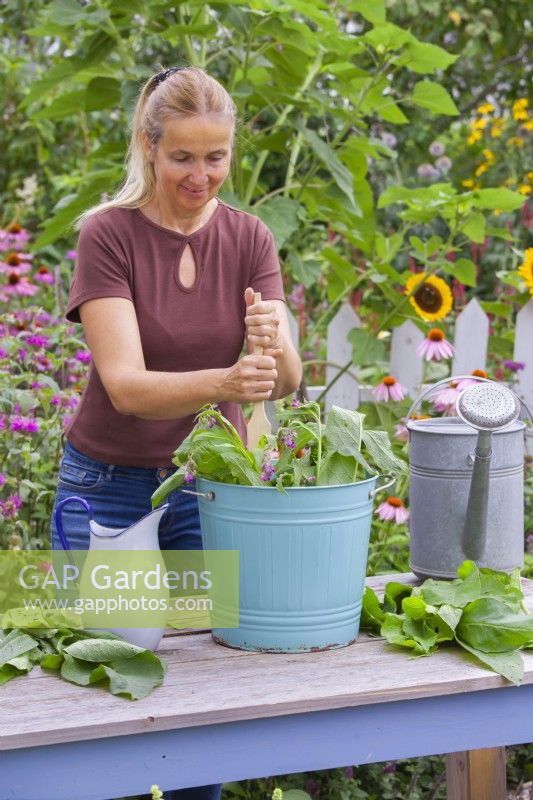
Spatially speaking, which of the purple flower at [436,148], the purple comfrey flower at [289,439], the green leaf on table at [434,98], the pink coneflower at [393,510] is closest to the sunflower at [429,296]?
the green leaf on table at [434,98]

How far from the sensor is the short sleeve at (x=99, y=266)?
1.67m

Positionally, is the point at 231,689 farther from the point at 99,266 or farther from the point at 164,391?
the point at 99,266

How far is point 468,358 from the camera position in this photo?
319 cm

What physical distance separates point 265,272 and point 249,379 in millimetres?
409

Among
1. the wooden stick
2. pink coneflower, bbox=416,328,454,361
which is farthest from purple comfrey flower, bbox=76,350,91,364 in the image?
the wooden stick

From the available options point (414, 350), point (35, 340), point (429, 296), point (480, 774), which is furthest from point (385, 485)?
point (414, 350)

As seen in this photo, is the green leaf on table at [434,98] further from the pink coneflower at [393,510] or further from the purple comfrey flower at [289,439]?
the purple comfrey flower at [289,439]

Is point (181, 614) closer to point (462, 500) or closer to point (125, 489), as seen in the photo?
point (125, 489)

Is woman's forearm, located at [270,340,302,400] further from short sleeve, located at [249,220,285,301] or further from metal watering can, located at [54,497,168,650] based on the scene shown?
metal watering can, located at [54,497,168,650]

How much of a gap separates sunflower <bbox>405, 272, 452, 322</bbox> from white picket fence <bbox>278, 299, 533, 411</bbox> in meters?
0.11

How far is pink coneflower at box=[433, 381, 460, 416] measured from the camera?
255 cm

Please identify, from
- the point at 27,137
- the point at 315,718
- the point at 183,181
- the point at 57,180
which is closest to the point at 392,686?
the point at 315,718

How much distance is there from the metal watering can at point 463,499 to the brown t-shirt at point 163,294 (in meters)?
0.35

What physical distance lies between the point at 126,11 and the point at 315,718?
1932 millimetres
